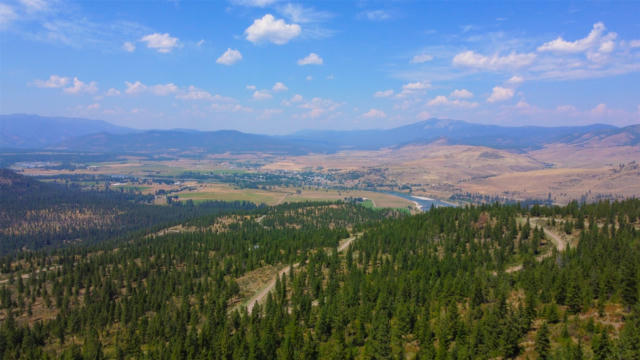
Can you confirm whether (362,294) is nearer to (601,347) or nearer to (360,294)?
(360,294)

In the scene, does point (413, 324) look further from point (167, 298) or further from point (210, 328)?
point (167, 298)

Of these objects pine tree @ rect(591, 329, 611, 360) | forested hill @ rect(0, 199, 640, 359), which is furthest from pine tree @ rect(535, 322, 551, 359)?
pine tree @ rect(591, 329, 611, 360)

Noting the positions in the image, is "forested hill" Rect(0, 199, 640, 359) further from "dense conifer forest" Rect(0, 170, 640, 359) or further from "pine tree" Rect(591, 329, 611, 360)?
"dense conifer forest" Rect(0, 170, 640, 359)

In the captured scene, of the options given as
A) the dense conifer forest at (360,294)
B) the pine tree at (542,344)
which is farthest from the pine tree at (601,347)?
the pine tree at (542,344)

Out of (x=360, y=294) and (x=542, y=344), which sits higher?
(x=542, y=344)

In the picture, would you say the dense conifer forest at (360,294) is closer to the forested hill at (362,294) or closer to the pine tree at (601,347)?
the pine tree at (601,347)

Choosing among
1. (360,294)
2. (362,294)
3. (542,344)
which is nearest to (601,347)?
(542,344)
